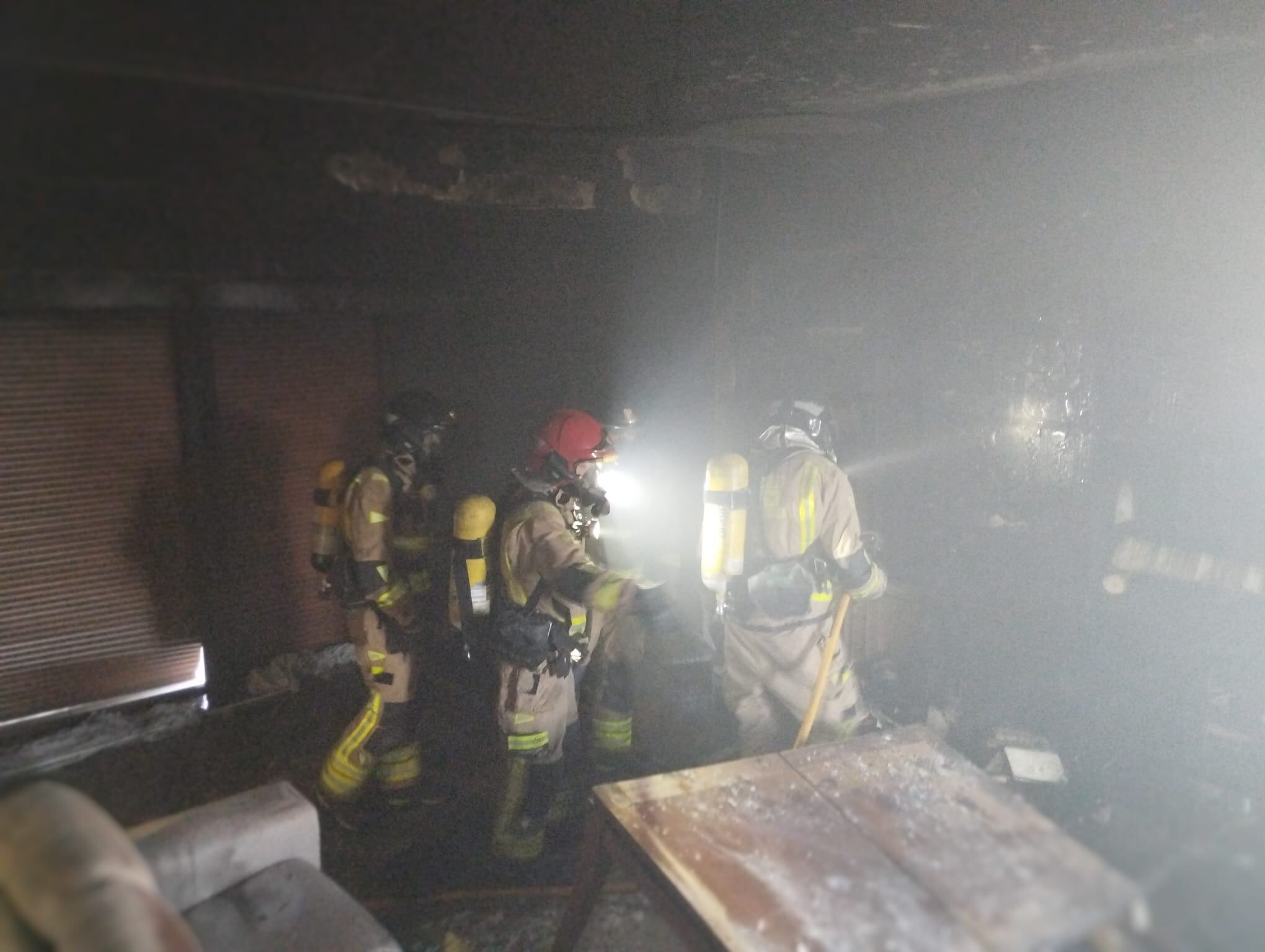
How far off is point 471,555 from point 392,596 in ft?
1.81

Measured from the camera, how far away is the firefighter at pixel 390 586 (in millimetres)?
3770

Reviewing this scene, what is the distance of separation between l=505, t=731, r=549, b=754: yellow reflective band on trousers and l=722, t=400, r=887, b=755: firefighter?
1.14 meters

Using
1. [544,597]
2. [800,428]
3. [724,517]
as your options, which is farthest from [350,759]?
[800,428]

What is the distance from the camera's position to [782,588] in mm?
4102

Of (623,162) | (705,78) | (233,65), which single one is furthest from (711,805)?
(705,78)

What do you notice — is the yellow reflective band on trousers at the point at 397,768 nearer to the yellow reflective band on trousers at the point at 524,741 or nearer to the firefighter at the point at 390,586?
the firefighter at the point at 390,586

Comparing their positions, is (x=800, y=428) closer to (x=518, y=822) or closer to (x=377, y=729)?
(x=518, y=822)

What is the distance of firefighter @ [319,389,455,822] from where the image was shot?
3.77 m

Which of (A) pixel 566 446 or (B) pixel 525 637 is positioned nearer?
(B) pixel 525 637

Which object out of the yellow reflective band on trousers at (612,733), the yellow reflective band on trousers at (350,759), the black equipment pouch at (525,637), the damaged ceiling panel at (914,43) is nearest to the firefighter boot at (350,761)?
the yellow reflective band on trousers at (350,759)

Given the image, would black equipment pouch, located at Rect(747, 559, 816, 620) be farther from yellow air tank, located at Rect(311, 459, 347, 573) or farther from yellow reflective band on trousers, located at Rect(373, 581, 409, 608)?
yellow air tank, located at Rect(311, 459, 347, 573)

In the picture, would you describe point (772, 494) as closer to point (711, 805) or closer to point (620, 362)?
point (620, 362)

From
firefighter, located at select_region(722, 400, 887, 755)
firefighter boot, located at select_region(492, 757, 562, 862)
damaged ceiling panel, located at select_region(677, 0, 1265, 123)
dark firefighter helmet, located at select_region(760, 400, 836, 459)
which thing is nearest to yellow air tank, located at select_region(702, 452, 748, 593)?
firefighter, located at select_region(722, 400, 887, 755)

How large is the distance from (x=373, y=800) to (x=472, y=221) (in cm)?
307
